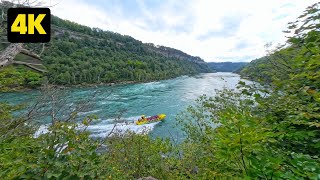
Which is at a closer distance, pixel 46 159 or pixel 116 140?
pixel 46 159

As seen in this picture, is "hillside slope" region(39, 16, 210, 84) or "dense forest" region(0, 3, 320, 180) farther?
"hillside slope" region(39, 16, 210, 84)

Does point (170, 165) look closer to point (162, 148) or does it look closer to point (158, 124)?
point (162, 148)

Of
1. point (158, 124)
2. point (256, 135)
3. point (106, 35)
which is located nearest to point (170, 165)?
point (256, 135)

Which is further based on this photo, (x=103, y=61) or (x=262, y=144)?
(x=103, y=61)

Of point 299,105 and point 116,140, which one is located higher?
point 299,105

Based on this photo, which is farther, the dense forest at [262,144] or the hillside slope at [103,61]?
the hillside slope at [103,61]

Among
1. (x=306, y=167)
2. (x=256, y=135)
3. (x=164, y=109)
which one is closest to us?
(x=306, y=167)

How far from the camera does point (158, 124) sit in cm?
1962

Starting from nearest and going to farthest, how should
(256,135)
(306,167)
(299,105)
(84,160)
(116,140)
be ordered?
(306,167) → (256,135) → (84,160) → (299,105) → (116,140)

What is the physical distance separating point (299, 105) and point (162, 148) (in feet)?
16.4

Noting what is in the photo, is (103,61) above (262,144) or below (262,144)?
above

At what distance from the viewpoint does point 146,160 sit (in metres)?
6.50

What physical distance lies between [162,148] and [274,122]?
4779mm

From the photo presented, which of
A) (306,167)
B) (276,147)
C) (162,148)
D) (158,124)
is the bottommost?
(158,124)
